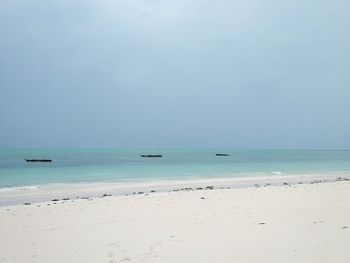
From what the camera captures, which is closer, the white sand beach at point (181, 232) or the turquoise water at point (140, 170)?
the white sand beach at point (181, 232)

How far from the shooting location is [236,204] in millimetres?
13414

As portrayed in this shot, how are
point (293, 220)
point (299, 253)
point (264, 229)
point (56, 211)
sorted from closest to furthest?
1. point (299, 253)
2. point (264, 229)
3. point (293, 220)
4. point (56, 211)

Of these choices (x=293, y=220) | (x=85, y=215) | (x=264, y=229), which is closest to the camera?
(x=264, y=229)

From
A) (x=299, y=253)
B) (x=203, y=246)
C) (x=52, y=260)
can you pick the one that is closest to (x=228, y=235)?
(x=203, y=246)

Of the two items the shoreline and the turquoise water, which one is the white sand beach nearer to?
the shoreline

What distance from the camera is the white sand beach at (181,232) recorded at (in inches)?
272

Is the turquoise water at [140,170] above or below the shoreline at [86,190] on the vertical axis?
above

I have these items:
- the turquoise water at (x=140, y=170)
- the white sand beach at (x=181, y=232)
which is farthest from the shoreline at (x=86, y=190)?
the white sand beach at (x=181, y=232)

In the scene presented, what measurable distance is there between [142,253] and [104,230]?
265cm

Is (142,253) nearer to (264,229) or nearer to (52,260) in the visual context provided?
(52,260)

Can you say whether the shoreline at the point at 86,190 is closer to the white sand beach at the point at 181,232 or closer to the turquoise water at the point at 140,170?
the turquoise water at the point at 140,170

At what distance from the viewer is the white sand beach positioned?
6902 millimetres

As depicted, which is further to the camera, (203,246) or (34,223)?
(34,223)

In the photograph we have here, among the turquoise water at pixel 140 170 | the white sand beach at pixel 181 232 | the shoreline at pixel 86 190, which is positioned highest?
the turquoise water at pixel 140 170
